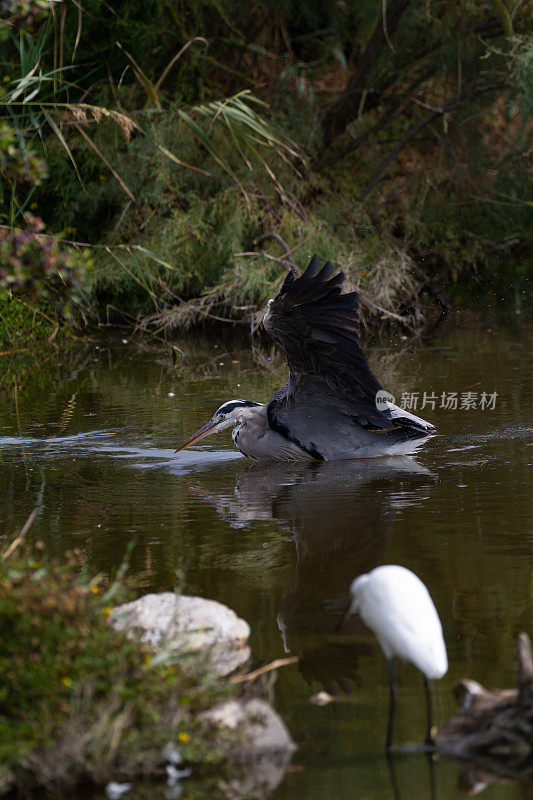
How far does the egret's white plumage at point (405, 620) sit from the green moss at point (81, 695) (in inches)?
22.5

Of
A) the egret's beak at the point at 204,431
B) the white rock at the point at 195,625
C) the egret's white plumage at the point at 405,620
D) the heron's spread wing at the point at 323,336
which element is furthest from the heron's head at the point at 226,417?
the egret's white plumage at the point at 405,620

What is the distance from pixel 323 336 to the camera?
7.40 metres

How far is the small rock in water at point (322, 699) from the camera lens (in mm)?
4051

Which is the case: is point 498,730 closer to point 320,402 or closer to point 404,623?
point 404,623

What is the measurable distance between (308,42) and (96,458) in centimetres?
1150

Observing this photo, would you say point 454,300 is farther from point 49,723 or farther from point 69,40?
point 49,723

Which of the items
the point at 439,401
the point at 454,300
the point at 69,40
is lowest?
the point at 439,401

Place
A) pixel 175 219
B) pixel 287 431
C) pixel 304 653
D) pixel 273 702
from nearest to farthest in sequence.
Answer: pixel 273 702 < pixel 304 653 < pixel 287 431 < pixel 175 219

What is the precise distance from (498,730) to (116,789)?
1.18m

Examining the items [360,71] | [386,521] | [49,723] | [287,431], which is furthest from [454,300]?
[49,723]

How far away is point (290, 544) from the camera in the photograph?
600cm

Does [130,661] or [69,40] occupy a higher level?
[69,40]

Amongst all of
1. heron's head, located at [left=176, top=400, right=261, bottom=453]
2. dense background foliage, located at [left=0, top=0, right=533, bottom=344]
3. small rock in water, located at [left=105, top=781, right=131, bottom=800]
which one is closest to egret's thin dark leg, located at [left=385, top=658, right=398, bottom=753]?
small rock in water, located at [left=105, top=781, right=131, bottom=800]

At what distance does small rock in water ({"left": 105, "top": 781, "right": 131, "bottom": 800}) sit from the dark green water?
0.09m
